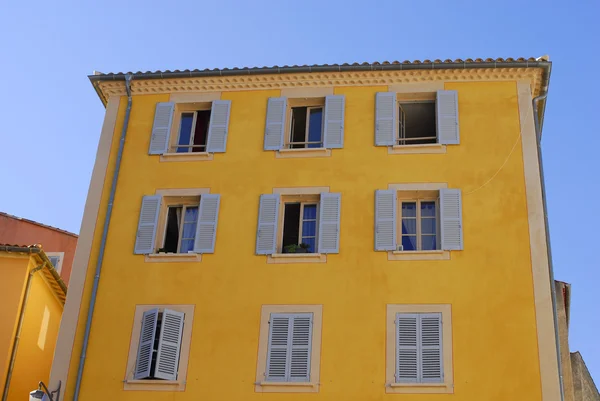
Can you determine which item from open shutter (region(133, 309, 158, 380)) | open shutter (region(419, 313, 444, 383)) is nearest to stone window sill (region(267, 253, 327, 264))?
open shutter (region(419, 313, 444, 383))

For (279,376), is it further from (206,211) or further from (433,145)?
(433,145)

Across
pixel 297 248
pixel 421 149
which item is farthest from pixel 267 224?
pixel 421 149

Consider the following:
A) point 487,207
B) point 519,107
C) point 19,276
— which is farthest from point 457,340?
point 19,276

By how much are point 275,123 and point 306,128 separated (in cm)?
80

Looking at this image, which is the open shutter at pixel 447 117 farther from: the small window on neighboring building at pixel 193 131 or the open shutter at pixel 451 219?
the small window on neighboring building at pixel 193 131

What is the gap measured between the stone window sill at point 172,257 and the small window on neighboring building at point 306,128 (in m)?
3.70

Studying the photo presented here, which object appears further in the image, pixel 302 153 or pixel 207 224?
Result: pixel 302 153

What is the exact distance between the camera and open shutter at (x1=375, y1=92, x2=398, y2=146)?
841 inches

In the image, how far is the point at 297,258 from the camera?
65.9 ft

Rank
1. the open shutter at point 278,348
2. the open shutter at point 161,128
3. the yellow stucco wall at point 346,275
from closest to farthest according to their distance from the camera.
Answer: the yellow stucco wall at point 346,275 → the open shutter at point 278,348 → the open shutter at point 161,128

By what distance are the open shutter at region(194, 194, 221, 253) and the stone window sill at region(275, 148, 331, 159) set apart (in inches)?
70.7

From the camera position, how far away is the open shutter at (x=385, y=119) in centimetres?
2136

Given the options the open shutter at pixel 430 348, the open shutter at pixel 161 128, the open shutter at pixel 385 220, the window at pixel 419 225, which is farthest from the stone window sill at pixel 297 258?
the open shutter at pixel 161 128

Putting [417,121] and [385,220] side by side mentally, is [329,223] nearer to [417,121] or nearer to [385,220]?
[385,220]
